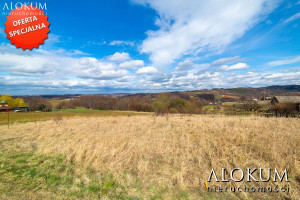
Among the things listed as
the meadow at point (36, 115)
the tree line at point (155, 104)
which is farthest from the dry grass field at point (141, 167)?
the tree line at point (155, 104)

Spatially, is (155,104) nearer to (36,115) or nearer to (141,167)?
(36,115)

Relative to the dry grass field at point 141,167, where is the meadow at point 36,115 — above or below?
below

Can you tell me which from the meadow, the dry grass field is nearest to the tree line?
the meadow

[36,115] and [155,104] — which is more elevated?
[155,104]

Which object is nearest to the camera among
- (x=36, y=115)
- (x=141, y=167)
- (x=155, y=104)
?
(x=141, y=167)

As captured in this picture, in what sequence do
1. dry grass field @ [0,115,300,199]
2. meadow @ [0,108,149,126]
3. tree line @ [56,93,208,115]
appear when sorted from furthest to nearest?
tree line @ [56,93,208,115], meadow @ [0,108,149,126], dry grass field @ [0,115,300,199]

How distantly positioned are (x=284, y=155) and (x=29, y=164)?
9.31m

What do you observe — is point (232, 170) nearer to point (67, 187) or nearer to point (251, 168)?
point (251, 168)

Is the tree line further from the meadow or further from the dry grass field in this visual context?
the dry grass field

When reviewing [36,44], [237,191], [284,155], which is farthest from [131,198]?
[36,44]

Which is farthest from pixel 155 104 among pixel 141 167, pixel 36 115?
pixel 141 167

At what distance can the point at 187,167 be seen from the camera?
4.42 metres

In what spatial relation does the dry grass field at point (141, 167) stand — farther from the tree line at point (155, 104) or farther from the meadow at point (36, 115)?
the tree line at point (155, 104)

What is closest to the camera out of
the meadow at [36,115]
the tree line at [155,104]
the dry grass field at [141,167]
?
the dry grass field at [141,167]
